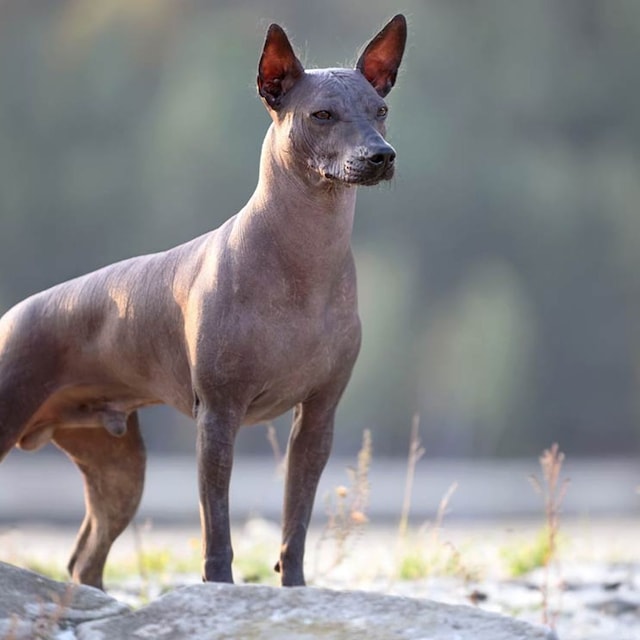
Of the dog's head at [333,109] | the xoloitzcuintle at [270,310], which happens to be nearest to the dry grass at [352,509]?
the xoloitzcuintle at [270,310]

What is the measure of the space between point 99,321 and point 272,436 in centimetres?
129

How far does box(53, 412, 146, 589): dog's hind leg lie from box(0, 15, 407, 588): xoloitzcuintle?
48cm

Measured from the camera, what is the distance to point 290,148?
4.64 metres

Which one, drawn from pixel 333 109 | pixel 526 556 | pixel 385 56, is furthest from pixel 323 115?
pixel 526 556

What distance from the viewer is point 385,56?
487 centimetres

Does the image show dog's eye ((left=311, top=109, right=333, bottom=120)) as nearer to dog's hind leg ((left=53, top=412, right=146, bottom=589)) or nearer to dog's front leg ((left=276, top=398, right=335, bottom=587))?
dog's front leg ((left=276, top=398, right=335, bottom=587))

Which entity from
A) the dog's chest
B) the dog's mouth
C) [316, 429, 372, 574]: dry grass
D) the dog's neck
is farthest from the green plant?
the dog's mouth

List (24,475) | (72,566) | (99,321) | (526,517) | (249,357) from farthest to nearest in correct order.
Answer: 1. (24,475)
2. (526,517)
3. (72,566)
4. (99,321)
5. (249,357)

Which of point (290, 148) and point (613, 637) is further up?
point (290, 148)

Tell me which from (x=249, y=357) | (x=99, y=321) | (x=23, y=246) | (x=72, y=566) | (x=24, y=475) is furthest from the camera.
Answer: (x=23, y=246)

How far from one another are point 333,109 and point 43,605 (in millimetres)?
1735

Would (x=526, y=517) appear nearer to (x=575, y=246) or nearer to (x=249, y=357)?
(x=575, y=246)

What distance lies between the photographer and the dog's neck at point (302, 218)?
15.5ft

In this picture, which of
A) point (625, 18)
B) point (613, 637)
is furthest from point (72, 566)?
point (625, 18)
